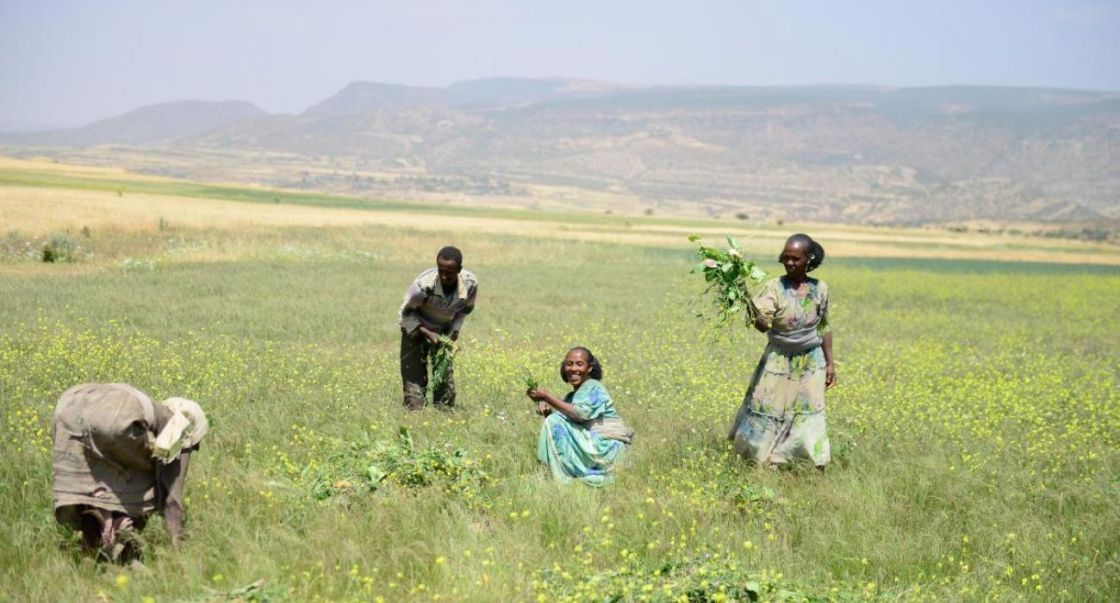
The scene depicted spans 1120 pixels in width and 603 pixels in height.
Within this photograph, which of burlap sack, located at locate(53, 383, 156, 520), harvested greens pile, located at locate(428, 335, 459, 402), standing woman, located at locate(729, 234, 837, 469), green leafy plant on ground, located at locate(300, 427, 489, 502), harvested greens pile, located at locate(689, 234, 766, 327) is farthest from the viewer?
harvested greens pile, located at locate(428, 335, 459, 402)

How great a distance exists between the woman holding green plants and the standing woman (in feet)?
4.45

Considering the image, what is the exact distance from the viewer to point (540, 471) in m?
7.74

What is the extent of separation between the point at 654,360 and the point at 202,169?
617 feet

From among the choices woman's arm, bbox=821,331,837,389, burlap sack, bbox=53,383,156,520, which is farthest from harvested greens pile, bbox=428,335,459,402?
burlap sack, bbox=53,383,156,520

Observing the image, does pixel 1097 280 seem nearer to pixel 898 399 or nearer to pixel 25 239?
pixel 898 399

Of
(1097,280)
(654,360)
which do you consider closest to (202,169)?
(1097,280)

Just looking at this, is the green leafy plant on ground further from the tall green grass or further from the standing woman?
the standing woman

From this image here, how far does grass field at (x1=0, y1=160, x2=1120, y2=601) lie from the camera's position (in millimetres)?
5766

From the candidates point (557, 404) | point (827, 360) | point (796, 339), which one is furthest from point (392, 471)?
point (827, 360)

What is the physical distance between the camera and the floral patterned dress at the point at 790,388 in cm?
796

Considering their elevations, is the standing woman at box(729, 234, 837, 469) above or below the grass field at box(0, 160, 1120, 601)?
above

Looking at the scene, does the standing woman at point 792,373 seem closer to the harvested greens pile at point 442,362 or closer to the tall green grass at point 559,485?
the tall green grass at point 559,485

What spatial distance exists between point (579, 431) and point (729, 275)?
1.74m

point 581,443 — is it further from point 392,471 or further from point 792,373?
point 792,373
